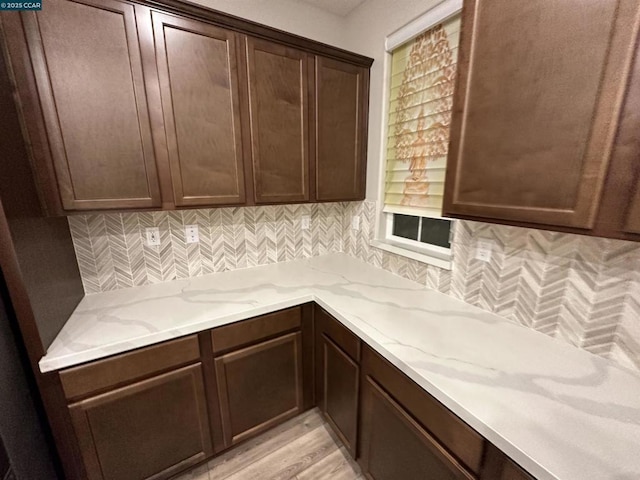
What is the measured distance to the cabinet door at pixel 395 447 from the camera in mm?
893

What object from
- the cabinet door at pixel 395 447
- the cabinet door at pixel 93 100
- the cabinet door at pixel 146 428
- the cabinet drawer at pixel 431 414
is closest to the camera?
the cabinet drawer at pixel 431 414

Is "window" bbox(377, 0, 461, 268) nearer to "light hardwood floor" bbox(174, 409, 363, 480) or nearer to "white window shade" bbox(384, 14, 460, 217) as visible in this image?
"white window shade" bbox(384, 14, 460, 217)

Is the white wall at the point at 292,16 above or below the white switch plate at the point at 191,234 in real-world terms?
above

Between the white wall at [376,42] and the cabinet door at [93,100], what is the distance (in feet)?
4.26

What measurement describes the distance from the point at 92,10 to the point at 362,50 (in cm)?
145

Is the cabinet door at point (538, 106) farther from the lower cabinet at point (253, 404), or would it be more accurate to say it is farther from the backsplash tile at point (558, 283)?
the lower cabinet at point (253, 404)

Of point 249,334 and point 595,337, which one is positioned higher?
point 595,337

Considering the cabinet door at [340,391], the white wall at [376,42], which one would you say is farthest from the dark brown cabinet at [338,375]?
the white wall at [376,42]

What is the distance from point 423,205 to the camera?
1545 mm

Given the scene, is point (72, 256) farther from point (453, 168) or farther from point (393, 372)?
point (453, 168)

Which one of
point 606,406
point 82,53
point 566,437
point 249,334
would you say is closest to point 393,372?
point 566,437

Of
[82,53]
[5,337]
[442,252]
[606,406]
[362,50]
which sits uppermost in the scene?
[362,50]

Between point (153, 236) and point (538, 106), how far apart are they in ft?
6.10

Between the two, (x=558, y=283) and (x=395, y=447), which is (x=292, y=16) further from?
(x=395, y=447)
